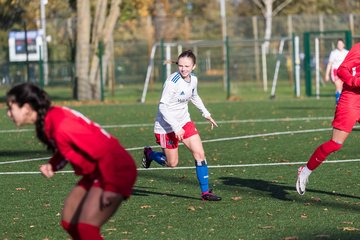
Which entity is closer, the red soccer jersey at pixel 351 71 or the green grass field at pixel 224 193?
the green grass field at pixel 224 193

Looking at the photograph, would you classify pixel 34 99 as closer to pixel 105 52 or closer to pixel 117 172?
pixel 117 172

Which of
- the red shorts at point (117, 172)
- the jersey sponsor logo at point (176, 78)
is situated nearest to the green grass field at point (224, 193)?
the jersey sponsor logo at point (176, 78)

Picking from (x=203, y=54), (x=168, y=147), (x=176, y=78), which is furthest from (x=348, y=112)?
(x=203, y=54)

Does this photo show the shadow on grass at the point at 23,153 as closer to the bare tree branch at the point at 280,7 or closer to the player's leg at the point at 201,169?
the player's leg at the point at 201,169

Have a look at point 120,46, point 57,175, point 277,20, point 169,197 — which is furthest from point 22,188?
point 277,20

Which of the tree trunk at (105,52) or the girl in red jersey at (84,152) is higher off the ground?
the tree trunk at (105,52)

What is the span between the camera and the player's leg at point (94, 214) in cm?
677

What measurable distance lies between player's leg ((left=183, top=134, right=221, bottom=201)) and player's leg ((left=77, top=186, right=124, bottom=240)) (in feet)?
16.1

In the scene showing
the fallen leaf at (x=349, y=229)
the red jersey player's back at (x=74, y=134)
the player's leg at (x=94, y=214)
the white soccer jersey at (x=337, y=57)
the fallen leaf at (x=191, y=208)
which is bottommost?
the fallen leaf at (x=349, y=229)

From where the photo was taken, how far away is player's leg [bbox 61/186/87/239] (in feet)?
23.0

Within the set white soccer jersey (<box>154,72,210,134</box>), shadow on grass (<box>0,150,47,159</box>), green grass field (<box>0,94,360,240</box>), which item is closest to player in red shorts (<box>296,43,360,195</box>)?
green grass field (<box>0,94,360,240</box>)

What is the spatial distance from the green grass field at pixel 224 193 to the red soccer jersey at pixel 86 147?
2.64 m

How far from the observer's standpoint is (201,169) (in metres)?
11.8

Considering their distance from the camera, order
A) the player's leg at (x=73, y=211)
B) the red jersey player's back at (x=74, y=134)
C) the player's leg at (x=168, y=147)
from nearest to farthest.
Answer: the red jersey player's back at (x=74, y=134), the player's leg at (x=73, y=211), the player's leg at (x=168, y=147)
